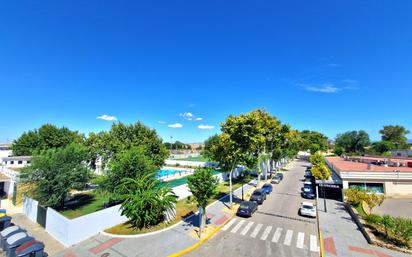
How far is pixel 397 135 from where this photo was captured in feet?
301

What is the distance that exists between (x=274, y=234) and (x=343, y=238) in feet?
16.1

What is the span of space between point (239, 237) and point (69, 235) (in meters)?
12.2

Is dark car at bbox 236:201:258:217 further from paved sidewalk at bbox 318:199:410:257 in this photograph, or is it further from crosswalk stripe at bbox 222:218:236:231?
paved sidewalk at bbox 318:199:410:257

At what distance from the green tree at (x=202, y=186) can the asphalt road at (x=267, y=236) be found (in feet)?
9.33

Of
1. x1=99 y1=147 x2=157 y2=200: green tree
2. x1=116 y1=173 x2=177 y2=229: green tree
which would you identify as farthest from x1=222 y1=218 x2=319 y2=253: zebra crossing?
x1=99 y1=147 x2=157 y2=200: green tree

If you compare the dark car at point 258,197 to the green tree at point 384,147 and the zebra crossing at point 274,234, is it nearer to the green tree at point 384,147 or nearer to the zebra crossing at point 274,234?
the zebra crossing at point 274,234

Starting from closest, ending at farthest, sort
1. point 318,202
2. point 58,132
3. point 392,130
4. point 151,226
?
point 151,226, point 318,202, point 58,132, point 392,130

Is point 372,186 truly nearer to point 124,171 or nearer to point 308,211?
point 308,211

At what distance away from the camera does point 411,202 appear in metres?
23.2

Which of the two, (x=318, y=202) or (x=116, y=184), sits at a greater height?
(x=116, y=184)

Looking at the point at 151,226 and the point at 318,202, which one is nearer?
the point at 151,226

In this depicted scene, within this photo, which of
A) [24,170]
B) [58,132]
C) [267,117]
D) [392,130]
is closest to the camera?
[24,170]

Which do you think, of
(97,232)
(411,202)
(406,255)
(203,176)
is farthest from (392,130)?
(97,232)

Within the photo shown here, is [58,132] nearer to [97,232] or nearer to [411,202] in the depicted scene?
[97,232]
